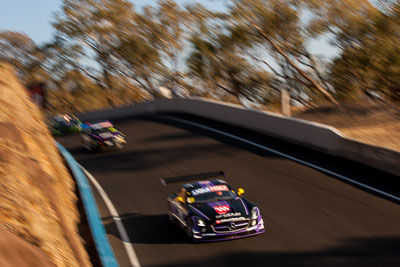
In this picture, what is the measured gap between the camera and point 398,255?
11703mm

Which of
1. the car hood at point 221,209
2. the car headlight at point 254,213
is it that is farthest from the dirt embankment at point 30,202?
the car headlight at point 254,213

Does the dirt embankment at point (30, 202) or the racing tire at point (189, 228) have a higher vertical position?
the dirt embankment at point (30, 202)

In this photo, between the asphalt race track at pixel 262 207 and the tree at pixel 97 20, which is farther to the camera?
the tree at pixel 97 20

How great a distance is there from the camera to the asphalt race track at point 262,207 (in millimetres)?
12352

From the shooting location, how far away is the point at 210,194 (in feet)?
47.5

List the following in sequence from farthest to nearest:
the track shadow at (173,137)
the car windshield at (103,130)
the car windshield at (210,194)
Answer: the track shadow at (173,137) → the car windshield at (103,130) → the car windshield at (210,194)

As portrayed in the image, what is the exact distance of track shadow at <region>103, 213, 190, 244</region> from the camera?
556 inches

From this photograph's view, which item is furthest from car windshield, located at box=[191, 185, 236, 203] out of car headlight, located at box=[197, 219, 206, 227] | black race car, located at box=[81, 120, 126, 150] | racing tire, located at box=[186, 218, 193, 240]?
black race car, located at box=[81, 120, 126, 150]

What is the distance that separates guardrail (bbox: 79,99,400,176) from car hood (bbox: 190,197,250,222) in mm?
6256

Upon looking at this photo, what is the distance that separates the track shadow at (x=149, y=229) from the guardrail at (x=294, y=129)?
7.17m

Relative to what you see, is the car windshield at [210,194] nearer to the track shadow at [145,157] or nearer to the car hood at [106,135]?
the track shadow at [145,157]

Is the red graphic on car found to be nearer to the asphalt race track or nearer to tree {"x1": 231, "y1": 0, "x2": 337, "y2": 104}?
the asphalt race track

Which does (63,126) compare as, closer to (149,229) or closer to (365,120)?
(365,120)

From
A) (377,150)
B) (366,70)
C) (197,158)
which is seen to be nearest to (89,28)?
(366,70)
